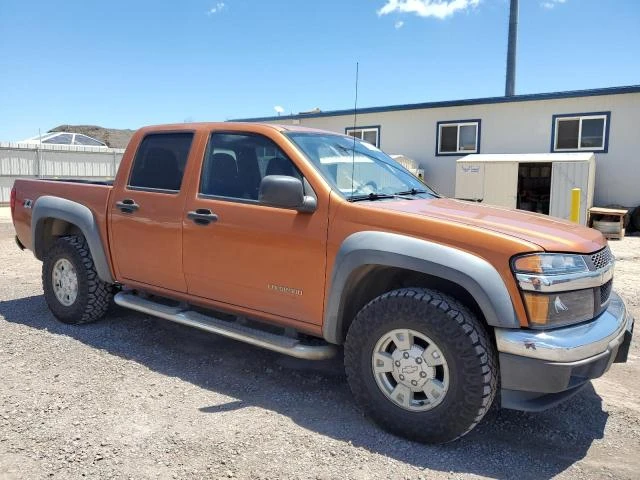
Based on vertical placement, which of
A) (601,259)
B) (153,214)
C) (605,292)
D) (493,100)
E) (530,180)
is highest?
(493,100)

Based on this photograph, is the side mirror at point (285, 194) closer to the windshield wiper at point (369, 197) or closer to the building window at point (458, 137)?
the windshield wiper at point (369, 197)

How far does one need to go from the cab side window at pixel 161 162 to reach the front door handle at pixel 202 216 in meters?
0.34

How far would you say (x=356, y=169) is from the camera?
3883mm

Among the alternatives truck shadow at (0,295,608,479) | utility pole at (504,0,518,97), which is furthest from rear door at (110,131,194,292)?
utility pole at (504,0,518,97)

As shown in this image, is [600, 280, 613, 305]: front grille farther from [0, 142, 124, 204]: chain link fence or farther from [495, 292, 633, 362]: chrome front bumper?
[0, 142, 124, 204]: chain link fence

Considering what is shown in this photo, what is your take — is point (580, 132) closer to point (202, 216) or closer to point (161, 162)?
point (161, 162)

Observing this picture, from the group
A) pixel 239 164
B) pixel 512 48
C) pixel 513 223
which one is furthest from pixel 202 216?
pixel 512 48

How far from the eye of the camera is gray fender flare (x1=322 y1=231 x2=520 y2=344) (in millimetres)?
2797

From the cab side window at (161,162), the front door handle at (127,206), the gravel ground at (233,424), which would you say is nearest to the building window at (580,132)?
the gravel ground at (233,424)

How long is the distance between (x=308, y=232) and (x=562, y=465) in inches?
77.4

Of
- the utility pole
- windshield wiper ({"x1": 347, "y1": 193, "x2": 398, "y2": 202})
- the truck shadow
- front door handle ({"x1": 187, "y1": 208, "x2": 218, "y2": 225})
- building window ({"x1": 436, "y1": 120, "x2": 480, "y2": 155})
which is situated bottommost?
the truck shadow

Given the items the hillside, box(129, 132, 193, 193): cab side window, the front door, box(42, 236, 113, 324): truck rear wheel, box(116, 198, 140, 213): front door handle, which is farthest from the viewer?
the hillside

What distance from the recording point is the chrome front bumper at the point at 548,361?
2.72m

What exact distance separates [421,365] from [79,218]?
135 inches
